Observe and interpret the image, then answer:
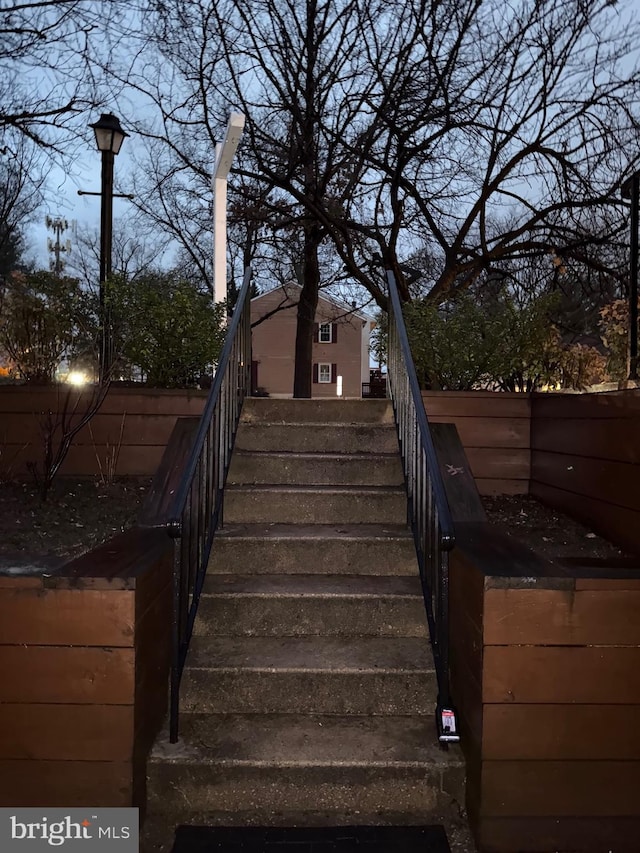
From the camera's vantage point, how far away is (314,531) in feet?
11.2

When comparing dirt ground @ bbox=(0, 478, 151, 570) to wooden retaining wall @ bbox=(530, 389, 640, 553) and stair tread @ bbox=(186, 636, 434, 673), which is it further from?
wooden retaining wall @ bbox=(530, 389, 640, 553)

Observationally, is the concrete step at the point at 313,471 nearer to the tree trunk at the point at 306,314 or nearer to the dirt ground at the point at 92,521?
the dirt ground at the point at 92,521

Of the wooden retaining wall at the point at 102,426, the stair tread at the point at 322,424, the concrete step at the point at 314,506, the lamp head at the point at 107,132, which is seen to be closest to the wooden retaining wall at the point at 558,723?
the concrete step at the point at 314,506

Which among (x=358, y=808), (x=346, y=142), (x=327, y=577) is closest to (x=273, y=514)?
(x=327, y=577)

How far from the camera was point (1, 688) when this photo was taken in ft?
6.96

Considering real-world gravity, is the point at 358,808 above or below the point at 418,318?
below

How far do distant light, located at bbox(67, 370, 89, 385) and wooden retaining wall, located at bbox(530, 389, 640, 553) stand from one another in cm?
350

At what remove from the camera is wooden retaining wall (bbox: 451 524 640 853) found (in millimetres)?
2133

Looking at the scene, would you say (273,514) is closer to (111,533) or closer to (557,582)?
(111,533)

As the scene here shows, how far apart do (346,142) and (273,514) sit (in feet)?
21.9

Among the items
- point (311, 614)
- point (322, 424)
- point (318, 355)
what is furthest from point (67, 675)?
point (318, 355)

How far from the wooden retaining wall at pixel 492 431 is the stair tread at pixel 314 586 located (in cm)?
164

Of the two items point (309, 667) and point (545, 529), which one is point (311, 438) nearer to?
point (545, 529)

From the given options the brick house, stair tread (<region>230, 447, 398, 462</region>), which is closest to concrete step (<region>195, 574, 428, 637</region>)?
stair tread (<region>230, 447, 398, 462</region>)
